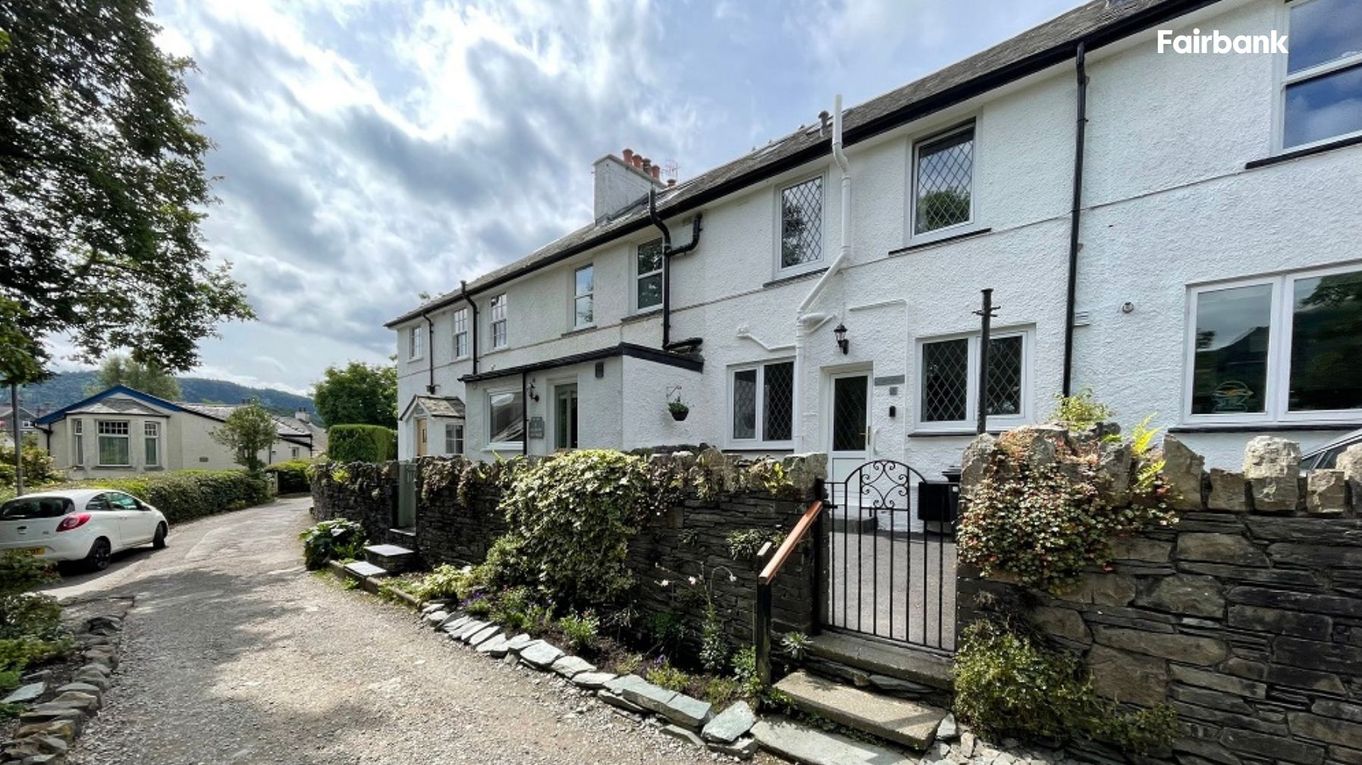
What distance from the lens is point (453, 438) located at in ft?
45.5

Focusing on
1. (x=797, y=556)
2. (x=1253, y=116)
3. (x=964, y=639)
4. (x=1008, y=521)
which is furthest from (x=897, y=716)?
(x=1253, y=116)

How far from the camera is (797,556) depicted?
3930 mm

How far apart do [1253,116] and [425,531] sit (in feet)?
37.4

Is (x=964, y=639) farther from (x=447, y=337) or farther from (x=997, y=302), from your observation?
(x=447, y=337)

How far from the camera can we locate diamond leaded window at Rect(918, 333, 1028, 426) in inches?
255

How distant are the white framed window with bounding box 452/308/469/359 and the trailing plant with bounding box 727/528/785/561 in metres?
13.6

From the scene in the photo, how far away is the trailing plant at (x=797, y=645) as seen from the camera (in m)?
3.80

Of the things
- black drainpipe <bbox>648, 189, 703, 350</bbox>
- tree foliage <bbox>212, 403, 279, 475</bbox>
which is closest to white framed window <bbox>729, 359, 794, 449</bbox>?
black drainpipe <bbox>648, 189, 703, 350</bbox>

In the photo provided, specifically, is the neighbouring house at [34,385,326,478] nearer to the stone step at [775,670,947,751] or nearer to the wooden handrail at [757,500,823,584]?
the wooden handrail at [757,500,823,584]

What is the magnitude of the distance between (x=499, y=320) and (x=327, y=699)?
11.5m

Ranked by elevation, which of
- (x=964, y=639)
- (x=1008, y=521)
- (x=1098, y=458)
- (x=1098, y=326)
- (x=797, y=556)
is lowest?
(x=964, y=639)

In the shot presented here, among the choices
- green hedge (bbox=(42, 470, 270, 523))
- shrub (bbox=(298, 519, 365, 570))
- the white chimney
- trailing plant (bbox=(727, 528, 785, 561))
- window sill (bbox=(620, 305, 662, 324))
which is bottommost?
green hedge (bbox=(42, 470, 270, 523))

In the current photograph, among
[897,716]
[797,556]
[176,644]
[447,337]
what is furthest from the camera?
[447,337]

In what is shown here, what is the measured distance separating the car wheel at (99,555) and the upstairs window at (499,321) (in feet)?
29.1
